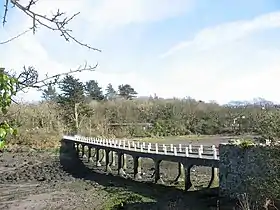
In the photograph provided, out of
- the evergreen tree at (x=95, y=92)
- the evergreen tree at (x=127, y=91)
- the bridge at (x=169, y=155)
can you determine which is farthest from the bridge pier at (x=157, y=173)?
the evergreen tree at (x=127, y=91)

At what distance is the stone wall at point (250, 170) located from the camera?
66.0ft

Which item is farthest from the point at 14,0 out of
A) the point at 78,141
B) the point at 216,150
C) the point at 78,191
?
the point at 78,141

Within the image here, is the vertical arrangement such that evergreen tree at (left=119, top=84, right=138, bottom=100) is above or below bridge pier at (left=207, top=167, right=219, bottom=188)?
above

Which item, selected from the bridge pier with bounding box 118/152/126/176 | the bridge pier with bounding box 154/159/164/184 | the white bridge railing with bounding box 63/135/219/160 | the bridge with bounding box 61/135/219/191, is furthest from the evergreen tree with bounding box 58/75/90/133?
the bridge pier with bounding box 154/159/164/184

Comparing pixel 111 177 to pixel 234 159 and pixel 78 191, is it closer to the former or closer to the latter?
pixel 78 191

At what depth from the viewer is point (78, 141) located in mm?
57312

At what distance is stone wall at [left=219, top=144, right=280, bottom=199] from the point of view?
20.1 metres

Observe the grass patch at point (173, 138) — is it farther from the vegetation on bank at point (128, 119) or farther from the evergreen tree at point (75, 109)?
the evergreen tree at point (75, 109)

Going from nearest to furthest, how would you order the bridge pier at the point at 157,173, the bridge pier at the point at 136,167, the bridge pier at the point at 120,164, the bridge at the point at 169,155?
the bridge at the point at 169,155 → the bridge pier at the point at 157,173 → the bridge pier at the point at 136,167 → the bridge pier at the point at 120,164

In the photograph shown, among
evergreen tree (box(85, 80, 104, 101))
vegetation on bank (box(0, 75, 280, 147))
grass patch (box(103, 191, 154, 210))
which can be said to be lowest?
grass patch (box(103, 191, 154, 210))

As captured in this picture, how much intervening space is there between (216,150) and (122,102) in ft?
189

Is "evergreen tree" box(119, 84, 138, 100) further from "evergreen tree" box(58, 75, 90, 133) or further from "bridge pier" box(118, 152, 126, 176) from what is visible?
"bridge pier" box(118, 152, 126, 176)

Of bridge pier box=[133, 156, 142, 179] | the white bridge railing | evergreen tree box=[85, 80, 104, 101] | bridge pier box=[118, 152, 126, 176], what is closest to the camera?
the white bridge railing

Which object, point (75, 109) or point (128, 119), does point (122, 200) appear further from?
point (128, 119)
